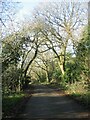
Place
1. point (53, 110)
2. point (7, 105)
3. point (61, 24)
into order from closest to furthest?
point (53, 110) → point (7, 105) → point (61, 24)

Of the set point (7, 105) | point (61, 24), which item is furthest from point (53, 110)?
point (61, 24)

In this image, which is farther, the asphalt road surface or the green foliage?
the green foliage

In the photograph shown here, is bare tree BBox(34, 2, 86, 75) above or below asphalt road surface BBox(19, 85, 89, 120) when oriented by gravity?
above

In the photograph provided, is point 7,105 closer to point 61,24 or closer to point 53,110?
point 53,110

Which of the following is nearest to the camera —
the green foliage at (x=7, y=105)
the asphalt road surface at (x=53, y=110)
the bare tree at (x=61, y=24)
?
the asphalt road surface at (x=53, y=110)

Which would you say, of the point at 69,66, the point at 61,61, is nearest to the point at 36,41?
the point at 61,61

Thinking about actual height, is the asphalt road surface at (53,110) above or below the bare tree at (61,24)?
below

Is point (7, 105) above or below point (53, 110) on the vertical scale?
above

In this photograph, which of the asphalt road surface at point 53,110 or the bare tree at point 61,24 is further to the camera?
the bare tree at point 61,24

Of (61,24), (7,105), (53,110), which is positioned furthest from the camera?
(61,24)

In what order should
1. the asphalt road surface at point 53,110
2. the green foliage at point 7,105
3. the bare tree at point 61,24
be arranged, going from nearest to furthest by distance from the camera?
the asphalt road surface at point 53,110 < the green foliage at point 7,105 < the bare tree at point 61,24

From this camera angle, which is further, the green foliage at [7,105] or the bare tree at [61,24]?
the bare tree at [61,24]

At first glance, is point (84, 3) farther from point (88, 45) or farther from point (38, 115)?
point (38, 115)

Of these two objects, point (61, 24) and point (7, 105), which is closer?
point (7, 105)
